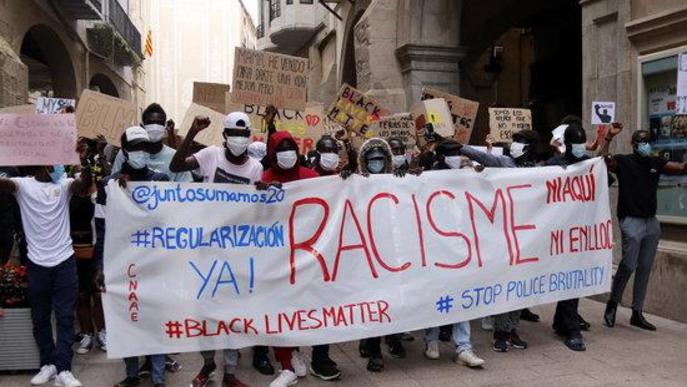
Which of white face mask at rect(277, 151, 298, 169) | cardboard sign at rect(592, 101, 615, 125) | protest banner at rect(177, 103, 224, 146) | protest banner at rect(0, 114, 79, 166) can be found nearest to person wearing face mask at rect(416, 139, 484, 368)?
white face mask at rect(277, 151, 298, 169)

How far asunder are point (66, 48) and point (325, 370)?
14.7 meters

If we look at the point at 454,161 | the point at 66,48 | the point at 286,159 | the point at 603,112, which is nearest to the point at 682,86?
the point at 603,112

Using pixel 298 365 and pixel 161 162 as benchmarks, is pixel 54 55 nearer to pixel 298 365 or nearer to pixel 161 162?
pixel 161 162

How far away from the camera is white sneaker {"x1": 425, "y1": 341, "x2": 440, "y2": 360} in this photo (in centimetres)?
537

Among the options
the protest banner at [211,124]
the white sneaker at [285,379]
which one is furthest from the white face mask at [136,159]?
the protest banner at [211,124]

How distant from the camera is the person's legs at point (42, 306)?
4.61 meters

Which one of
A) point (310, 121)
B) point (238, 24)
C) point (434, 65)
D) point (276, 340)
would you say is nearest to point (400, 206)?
point (276, 340)

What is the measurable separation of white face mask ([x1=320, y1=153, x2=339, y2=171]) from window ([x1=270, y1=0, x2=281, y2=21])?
18.6 meters

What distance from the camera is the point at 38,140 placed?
4500mm

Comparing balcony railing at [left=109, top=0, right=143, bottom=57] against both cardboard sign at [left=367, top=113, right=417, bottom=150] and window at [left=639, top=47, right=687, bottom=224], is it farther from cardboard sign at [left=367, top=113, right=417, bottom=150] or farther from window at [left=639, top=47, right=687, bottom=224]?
window at [left=639, top=47, right=687, bottom=224]

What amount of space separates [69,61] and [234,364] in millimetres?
14817

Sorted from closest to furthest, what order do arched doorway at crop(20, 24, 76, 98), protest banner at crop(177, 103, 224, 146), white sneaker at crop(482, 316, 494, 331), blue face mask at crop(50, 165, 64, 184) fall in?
1. blue face mask at crop(50, 165, 64, 184)
2. white sneaker at crop(482, 316, 494, 331)
3. protest banner at crop(177, 103, 224, 146)
4. arched doorway at crop(20, 24, 76, 98)

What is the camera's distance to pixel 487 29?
13.5m

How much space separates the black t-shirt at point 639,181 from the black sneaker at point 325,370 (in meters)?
3.11
